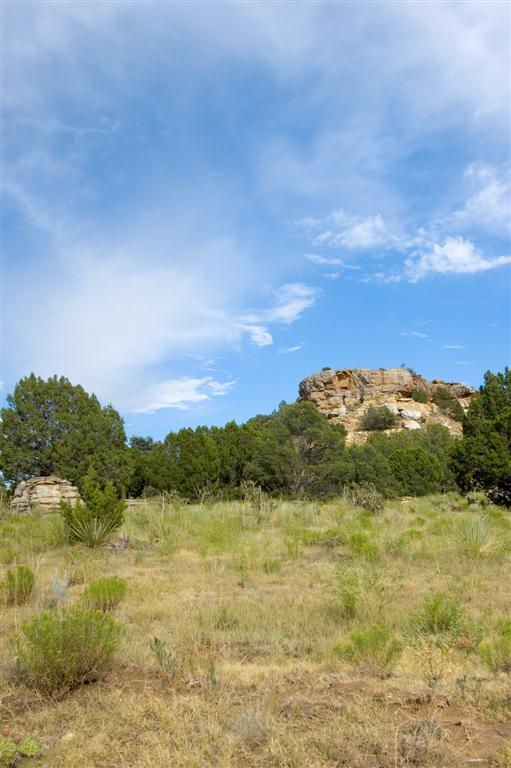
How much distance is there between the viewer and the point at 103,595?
20.0 feet

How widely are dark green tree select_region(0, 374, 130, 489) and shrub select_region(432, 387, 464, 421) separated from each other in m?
43.5

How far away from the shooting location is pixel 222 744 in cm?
305

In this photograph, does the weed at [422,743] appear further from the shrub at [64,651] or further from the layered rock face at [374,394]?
the layered rock face at [374,394]

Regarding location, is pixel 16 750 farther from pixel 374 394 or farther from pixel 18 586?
pixel 374 394

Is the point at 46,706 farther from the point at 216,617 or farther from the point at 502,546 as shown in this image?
the point at 502,546

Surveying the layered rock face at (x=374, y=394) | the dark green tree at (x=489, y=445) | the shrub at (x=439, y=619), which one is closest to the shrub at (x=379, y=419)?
the layered rock face at (x=374, y=394)

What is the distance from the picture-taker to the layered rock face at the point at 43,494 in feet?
73.2

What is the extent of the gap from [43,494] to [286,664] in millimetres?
20960

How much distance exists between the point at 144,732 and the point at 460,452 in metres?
21.1

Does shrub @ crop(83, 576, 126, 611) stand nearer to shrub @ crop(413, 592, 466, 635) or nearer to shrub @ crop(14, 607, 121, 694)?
shrub @ crop(14, 607, 121, 694)

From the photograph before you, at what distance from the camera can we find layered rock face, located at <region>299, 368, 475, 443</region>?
61531mm

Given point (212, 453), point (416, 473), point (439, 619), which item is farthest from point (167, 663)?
point (416, 473)

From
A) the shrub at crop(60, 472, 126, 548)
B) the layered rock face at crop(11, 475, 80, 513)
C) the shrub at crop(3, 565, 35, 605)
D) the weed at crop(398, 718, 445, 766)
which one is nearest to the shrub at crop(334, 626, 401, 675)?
the weed at crop(398, 718, 445, 766)

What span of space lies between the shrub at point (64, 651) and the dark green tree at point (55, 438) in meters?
24.8
